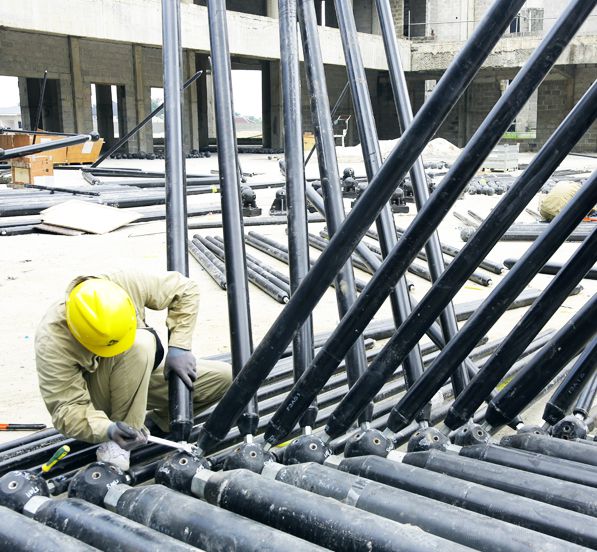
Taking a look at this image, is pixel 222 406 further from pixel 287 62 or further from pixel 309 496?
pixel 287 62

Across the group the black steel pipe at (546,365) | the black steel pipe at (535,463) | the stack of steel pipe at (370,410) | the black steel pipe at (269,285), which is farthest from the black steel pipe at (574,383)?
the black steel pipe at (269,285)

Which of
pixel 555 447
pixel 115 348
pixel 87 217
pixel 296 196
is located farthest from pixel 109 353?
pixel 87 217

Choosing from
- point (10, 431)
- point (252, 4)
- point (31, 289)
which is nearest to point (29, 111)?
point (252, 4)

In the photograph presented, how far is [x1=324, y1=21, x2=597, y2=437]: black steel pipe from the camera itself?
236cm

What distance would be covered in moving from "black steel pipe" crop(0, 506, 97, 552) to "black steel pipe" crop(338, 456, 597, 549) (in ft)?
3.64

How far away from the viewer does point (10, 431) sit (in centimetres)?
405

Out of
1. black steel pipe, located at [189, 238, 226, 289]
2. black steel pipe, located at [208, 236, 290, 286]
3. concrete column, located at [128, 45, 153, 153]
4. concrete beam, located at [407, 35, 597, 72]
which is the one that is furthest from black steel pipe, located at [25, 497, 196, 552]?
concrete beam, located at [407, 35, 597, 72]

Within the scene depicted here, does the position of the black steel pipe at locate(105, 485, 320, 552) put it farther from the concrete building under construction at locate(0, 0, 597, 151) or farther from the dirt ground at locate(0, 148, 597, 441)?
the concrete building under construction at locate(0, 0, 597, 151)

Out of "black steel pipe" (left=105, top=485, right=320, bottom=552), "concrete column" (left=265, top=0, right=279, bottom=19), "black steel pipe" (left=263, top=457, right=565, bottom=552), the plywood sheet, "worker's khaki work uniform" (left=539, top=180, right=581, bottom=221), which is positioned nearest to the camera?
"black steel pipe" (left=263, top=457, right=565, bottom=552)

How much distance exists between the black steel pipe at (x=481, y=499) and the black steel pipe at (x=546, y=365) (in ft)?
2.07

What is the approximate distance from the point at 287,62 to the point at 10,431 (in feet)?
8.32

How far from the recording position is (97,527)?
2336mm

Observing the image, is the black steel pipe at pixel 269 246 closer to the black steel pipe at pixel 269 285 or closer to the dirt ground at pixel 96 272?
the dirt ground at pixel 96 272

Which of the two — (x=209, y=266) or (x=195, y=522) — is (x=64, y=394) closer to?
(x=195, y=522)
